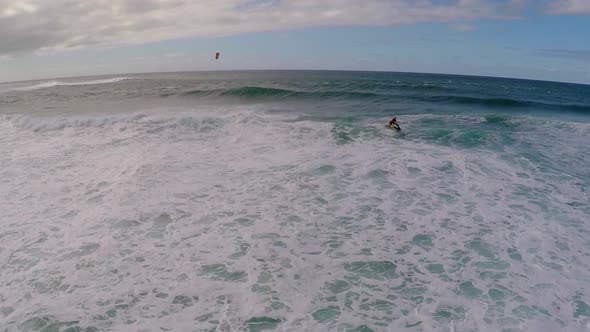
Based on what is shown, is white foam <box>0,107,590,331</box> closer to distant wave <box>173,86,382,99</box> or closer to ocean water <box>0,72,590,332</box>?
ocean water <box>0,72,590,332</box>

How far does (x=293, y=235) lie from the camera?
7418 millimetres

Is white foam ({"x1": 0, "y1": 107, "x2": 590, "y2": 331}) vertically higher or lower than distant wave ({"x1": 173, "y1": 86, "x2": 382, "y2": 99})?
lower

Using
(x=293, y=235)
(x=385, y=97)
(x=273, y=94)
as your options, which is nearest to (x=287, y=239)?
(x=293, y=235)

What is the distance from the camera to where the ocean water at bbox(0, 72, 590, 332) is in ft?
17.5

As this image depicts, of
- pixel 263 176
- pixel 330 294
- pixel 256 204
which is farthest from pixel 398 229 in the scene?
pixel 263 176

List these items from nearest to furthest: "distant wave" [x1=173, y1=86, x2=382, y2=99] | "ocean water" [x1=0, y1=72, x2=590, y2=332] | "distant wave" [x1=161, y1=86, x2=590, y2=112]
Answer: "ocean water" [x1=0, y1=72, x2=590, y2=332], "distant wave" [x1=161, y1=86, x2=590, y2=112], "distant wave" [x1=173, y1=86, x2=382, y2=99]

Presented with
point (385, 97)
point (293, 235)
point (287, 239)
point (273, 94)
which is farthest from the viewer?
point (273, 94)

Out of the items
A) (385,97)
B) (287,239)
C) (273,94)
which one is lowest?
(287,239)

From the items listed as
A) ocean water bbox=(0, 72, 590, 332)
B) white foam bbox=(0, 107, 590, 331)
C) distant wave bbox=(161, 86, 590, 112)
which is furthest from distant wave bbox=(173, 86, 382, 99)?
white foam bbox=(0, 107, 590, 331)

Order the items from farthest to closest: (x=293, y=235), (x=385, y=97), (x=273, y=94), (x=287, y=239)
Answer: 1. (x=273, y=94)
2. (x=385, y=97)
3. (x=293, y=235)
4. (x=287, y=239)

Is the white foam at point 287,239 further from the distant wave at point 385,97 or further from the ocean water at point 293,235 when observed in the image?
the distant wave at point 385,97

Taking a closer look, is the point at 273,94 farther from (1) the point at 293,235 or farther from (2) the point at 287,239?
(2) the point at 287,239

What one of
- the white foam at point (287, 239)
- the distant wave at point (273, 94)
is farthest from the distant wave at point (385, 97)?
the white foam at point (287, 239)

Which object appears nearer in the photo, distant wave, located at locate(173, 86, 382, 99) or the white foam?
the white foam
